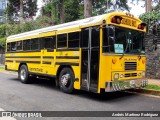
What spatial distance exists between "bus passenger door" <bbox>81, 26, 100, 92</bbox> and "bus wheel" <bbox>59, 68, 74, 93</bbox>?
2.44 feet

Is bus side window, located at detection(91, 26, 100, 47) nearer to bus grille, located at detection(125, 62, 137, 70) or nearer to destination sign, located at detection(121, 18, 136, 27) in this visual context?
destination sign, located at detection(121, 18, 136, 27)

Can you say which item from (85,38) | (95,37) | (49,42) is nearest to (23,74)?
(49,42)

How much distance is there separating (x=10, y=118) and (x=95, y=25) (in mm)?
4064

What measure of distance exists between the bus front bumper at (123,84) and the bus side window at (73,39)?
2.09 meters

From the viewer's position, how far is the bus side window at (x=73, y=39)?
31.0 ft

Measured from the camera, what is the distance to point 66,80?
996 cm

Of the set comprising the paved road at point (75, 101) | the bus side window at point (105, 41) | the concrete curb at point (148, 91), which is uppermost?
the bus side window at point (105, 41)

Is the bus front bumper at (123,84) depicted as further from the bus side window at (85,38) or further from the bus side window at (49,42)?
the bus side window at (49,42)

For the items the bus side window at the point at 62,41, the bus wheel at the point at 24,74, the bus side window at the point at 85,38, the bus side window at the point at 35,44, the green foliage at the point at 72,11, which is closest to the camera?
the bus side window at the point at 85,38

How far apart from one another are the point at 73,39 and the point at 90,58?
52.3 inches

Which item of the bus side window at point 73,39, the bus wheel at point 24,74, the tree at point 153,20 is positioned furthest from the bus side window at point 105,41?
the tree at point 153,20

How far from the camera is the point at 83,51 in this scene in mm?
9117

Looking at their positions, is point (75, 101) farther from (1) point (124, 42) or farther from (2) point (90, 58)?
(1) point (124, 42)

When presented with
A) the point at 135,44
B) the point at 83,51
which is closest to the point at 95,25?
the point at 83,51
